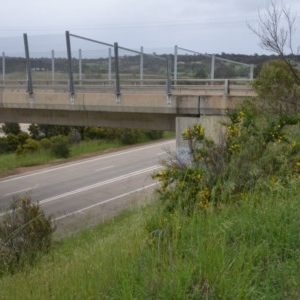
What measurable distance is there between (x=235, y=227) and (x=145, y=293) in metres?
1.36

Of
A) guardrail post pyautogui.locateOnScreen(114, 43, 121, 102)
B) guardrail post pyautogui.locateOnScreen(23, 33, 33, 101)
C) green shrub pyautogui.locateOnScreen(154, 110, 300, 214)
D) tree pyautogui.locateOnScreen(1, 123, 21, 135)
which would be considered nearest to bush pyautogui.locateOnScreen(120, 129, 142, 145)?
tree pyautogui.locateOnScreen(1, 123, 21, 135)

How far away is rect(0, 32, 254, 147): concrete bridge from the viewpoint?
16.4m

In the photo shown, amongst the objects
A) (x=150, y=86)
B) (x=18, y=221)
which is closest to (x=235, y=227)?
(x=18, y=221)

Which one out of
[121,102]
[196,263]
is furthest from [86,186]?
[196,263]

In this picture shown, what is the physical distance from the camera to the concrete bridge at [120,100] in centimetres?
1638

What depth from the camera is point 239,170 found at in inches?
244

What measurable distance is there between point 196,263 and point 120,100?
47.1 feet

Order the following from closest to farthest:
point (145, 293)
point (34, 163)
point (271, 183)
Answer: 1. point (145, 293)
2. point (271, 183)
3. point (34, 163)

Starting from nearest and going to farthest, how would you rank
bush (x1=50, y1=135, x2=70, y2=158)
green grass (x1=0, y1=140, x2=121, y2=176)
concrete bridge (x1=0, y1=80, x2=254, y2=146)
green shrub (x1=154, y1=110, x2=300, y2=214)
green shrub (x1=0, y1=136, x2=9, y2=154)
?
green shrub (x1=154, y1=110, x2=300, y2=214), concrete bridge (x1=0, y1=80, x2=254, y2=146), green grass (x1=0, y1=140, x2=121, y2=176), bush (x1=50, y1=135, x2=70, y2=158), green shrub (x1=0, y1=136, x2=9, y2=154)

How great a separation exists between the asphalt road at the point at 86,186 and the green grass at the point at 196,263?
12516 mm

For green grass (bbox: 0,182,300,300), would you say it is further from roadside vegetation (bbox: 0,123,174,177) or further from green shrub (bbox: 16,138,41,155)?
green shrub (bbox: 16,138,41,155)

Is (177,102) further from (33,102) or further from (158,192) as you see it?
(158,192)

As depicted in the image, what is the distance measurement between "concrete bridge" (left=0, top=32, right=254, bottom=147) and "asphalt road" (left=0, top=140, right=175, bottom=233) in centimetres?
154

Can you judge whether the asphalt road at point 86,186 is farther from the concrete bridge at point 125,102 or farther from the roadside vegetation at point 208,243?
the roadside vegetation at point 208,243
